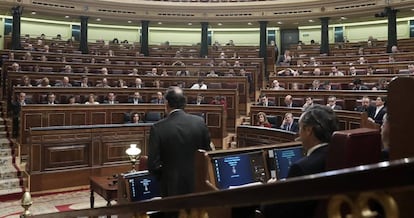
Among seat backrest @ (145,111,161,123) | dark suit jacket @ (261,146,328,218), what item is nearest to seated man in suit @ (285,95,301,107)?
seat backrest @ (145,111,161,123)

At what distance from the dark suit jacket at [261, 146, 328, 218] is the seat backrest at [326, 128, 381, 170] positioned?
288 millimetres

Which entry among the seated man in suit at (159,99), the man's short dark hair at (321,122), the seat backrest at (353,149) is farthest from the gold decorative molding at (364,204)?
the seated man in suit at (159,99)

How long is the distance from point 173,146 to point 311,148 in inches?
47.6

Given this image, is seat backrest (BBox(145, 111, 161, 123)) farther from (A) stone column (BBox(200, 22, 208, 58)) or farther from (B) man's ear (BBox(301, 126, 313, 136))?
(A) stone column (BBox(200, 22, 208, 58))

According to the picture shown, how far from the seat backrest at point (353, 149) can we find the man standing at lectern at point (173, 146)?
1.54m

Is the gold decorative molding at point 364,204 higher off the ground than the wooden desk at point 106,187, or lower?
higher

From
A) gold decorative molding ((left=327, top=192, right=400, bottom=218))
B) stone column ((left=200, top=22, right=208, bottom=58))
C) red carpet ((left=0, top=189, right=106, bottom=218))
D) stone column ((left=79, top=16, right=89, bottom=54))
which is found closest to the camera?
gold decorative molding ((left=327, top=192, right=400, bottom=218))

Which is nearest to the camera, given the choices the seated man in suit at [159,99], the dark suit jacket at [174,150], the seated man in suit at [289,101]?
the dark suit jacket at [174,150]

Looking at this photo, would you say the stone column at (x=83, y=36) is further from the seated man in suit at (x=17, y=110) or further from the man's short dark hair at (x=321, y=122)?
the man's short dark hair at (x=321, y=122)

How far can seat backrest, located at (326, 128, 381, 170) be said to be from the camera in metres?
1.25

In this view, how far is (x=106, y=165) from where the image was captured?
6.91 meters

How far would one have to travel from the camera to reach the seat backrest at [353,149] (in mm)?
1249

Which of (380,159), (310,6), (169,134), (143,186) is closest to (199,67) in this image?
(310,6)

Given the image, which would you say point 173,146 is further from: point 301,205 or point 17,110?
point 17,110
